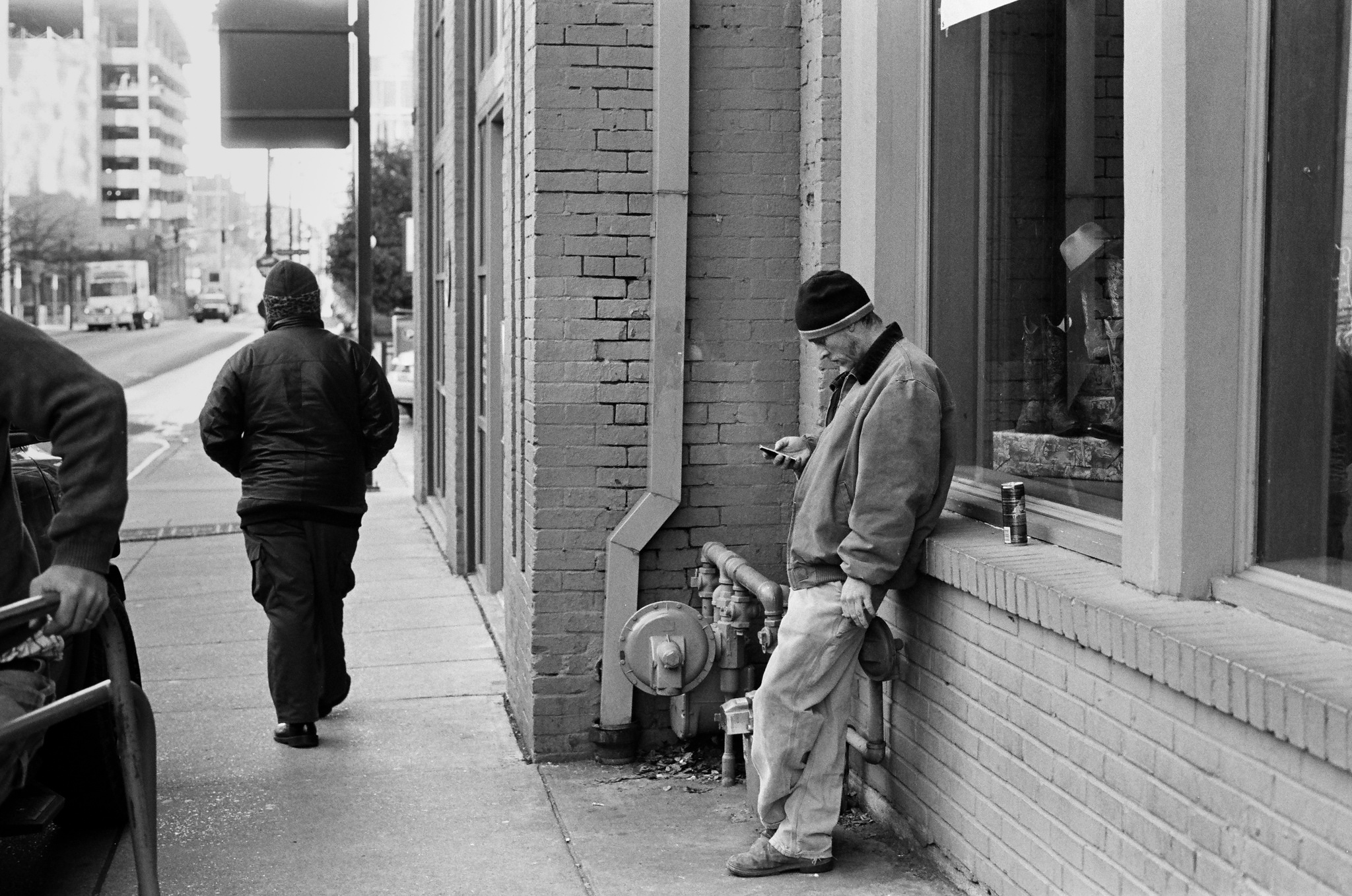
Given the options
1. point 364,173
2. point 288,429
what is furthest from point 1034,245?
point 364,173

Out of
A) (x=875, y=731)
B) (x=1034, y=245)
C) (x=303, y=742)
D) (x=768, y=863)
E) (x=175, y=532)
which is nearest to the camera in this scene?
(x=768, y=863)

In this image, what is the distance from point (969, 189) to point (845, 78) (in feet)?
2.19

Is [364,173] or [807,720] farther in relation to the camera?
[364,173]

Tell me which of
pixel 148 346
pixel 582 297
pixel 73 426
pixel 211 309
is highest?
pixel 211 309

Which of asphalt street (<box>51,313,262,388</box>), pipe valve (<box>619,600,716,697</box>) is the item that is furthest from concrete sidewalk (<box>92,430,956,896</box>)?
asphalt street (<box>51,313,262,388</box>)

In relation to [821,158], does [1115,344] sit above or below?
below

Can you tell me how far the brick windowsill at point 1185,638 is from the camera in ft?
9.53

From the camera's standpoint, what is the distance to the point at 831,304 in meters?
4.59

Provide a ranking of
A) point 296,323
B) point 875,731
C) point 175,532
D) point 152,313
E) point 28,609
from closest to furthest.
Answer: point 28,609
point 875,731
point 296,323
point 175,532
point 152,313

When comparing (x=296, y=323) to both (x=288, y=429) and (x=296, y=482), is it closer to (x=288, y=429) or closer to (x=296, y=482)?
(x=288, y=429)

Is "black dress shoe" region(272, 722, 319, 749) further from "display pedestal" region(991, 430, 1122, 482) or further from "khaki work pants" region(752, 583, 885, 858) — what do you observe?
"display pedestal" region(991, 430, 1122, 482)

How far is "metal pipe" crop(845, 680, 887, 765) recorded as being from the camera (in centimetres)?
512

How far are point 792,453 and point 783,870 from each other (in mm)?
1372

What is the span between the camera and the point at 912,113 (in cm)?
546
